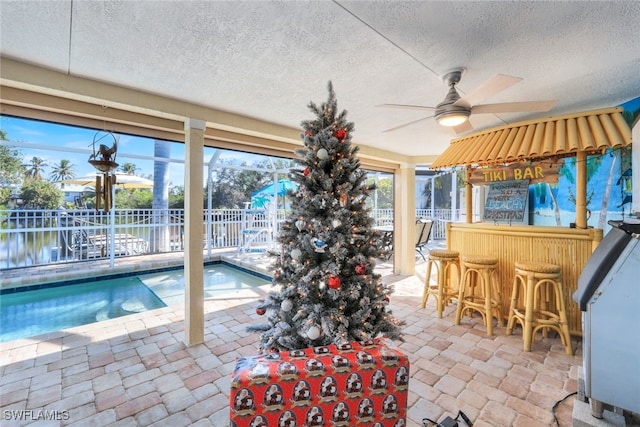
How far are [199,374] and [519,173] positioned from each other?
14.1 feet

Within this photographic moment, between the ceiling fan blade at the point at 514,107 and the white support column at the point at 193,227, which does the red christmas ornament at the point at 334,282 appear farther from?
the white support column at the point at 193,227

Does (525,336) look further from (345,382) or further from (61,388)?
(61,388)

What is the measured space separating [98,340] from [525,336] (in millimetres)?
4232

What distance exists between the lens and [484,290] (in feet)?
9.91

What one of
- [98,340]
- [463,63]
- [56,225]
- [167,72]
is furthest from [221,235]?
[463,63]

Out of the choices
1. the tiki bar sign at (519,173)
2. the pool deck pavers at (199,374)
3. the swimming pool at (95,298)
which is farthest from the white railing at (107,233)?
the tiki bar sign at (519,173)

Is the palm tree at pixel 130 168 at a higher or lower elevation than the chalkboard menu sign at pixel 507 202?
higher

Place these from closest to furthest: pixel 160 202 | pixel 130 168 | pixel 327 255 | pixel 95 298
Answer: pixel 327 255
pixel 95 298
pixel 160 202
pixel 130 168

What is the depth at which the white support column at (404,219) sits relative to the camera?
5387mm

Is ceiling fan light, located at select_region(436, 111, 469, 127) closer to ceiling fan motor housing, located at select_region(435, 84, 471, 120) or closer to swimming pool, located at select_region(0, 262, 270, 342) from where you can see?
ceiling fan motor housing, located at select_region(435, 84, 471, 120)

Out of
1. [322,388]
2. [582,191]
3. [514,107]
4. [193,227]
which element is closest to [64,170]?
[193,227]

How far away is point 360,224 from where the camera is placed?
73.8 inches

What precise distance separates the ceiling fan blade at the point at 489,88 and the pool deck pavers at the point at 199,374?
2085mm

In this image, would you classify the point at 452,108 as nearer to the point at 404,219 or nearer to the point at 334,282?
the point at 334,282
